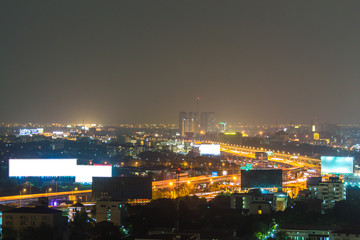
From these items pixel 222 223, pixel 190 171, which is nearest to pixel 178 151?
pixel 190 171

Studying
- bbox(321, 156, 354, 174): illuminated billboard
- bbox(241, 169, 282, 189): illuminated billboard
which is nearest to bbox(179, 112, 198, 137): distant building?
bbox(321, 156, 354, 174): illuminated billboard

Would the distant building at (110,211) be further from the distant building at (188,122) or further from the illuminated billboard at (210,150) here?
the distant building at (188,122)

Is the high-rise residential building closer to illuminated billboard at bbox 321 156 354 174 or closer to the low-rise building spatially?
illuminated billboard at bbox 321 156 354 174

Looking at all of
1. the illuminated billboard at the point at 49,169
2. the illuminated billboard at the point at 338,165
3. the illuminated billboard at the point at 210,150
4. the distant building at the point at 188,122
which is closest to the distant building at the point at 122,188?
the illuminated billboard at the point at 49,169

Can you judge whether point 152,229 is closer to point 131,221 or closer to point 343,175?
point 131,221

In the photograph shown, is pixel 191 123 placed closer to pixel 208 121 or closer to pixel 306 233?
pixel 208 121

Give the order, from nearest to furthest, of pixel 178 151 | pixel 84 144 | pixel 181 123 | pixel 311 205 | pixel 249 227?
pixel 249 227 < pixel 311 205 < pixel 178 151 < pixel 84 144 < pixel 181 123
